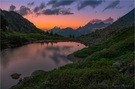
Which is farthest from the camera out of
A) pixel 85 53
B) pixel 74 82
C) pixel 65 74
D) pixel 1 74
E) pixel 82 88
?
pixel 85 53

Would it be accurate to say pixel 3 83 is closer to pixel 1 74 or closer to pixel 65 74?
pixel 1 74

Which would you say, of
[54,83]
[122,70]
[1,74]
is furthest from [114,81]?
[1,74]

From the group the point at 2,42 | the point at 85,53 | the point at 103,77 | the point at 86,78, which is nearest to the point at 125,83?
the point at 103,77

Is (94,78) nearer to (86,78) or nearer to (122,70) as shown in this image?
(86,78)

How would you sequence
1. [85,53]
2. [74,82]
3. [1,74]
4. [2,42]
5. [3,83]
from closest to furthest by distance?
[74,82] < [3,83] < [1,74] < [85,53] < [2,42]

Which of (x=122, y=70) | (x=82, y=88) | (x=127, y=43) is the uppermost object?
(x=127, y=43)

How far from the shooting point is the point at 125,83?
25406 mm

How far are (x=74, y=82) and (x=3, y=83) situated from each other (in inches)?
906

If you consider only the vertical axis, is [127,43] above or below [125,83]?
above

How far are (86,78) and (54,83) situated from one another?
4456mm

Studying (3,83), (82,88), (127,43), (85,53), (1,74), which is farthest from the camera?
(85,53)

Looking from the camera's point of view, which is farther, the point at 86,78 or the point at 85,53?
the point at 85,53

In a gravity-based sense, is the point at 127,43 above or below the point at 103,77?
above

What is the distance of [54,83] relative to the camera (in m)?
31.0
